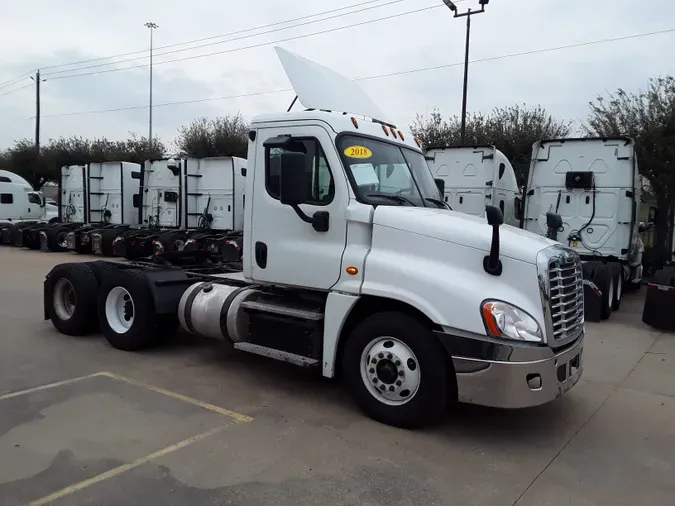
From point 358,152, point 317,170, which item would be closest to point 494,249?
point 358,152

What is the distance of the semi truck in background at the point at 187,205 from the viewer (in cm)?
1820

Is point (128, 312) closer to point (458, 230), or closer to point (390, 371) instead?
point (390, 371)

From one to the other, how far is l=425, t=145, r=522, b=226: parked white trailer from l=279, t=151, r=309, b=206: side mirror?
822 cm

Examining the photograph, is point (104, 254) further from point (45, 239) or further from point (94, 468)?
point (94, 468)

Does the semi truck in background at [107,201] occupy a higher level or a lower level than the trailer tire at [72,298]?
higher

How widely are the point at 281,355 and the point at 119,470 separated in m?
1.86

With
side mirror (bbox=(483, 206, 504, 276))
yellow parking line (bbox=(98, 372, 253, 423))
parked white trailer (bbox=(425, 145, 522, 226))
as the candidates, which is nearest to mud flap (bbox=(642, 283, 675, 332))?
parked white trailer (bbox=(425, 145, 522, 226))

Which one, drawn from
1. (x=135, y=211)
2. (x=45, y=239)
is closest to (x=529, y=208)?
(x=135, y=211)

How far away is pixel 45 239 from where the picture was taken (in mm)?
22797

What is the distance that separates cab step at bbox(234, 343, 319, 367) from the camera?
5.24 metres

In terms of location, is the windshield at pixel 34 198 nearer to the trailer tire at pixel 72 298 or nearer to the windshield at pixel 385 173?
the trailer tire at pixel 72 298

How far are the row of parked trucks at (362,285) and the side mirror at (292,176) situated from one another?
0.03 feet

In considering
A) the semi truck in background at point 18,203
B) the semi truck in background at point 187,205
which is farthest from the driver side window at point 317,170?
the semi truck in background at point 18,203

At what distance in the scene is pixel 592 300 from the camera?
10.0m
